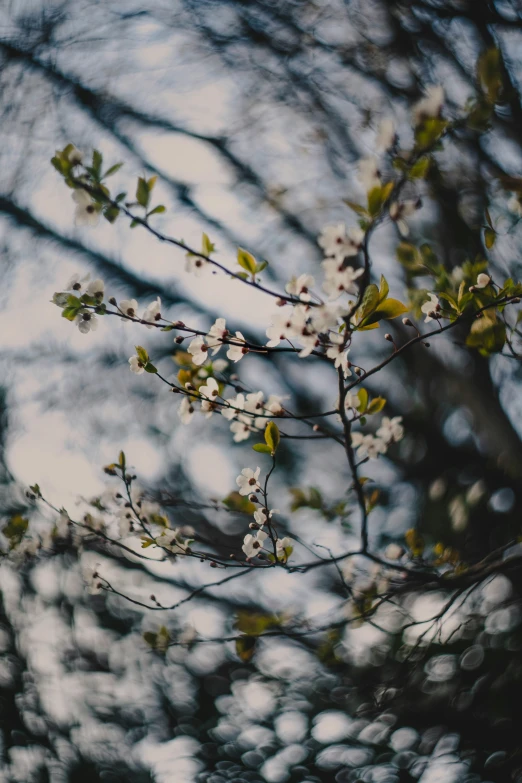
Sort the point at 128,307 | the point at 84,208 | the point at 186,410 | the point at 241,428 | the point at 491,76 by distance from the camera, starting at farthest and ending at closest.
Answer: the point at 491,76, the point at 241,428, the point at 186,410, the point at 128,307, the point at 84,208

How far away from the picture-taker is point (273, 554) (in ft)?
4.58

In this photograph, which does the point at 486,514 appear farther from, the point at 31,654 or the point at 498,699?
the point at 31,654

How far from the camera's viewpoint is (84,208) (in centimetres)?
117

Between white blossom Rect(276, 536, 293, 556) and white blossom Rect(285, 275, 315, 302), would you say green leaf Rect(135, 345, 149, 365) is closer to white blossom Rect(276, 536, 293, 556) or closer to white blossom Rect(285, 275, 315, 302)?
white blossom Rect(285, 275, 315, 302)

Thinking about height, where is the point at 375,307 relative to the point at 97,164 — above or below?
below

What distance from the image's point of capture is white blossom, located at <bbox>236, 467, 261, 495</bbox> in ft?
4.52

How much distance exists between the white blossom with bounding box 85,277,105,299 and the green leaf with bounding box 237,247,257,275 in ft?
1.03

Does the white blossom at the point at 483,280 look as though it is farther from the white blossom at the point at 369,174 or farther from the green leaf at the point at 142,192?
the green leaf at the point at 142,192

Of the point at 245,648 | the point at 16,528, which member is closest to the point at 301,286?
the point at 245,648

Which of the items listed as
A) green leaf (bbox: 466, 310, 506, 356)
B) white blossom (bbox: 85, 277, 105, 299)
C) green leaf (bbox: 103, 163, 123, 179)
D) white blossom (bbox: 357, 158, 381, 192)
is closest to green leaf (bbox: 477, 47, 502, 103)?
green leaf (bbox: 466, 310, 506, 356)

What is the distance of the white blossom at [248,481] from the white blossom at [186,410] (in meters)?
0.19

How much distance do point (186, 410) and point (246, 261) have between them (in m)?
0.41

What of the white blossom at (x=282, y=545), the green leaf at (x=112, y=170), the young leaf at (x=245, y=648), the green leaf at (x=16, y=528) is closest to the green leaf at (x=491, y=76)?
the green leaf at (x=112, y=170)

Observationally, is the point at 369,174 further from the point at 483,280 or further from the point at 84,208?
the point at 84,208
